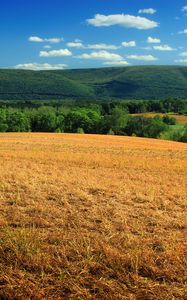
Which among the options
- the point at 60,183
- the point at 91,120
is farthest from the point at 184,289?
the point at 91,120

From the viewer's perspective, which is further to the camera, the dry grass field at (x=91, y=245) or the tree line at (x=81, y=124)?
the tree line at (x=81, y=124)

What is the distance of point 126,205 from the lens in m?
9.90

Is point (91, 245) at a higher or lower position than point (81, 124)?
higher

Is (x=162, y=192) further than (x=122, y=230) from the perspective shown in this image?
Yes

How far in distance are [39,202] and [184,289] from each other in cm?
501

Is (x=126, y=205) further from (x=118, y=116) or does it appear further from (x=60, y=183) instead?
(x=118, y=116)

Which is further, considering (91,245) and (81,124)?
(81,124)

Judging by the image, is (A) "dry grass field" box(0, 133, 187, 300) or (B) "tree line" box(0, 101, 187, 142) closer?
(A) "dry grass field" box(0, 133, 187, 300)

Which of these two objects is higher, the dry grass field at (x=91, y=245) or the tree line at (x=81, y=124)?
the dry grass field at (x=91, y=245)

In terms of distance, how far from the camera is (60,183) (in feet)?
41.7

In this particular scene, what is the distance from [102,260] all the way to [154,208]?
3.77 m

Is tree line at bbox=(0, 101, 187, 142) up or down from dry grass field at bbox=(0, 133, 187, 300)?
down

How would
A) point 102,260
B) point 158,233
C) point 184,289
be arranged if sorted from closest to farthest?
point 184,289
point 102,260
point 158,233

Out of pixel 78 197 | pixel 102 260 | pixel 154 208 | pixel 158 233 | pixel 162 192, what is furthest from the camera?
pixel 162 192
